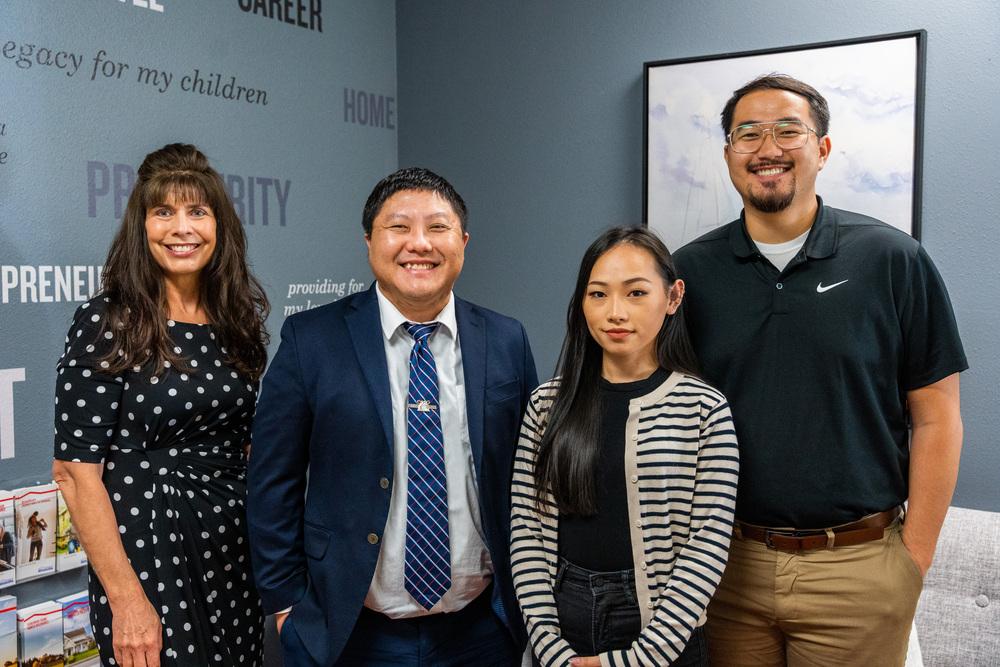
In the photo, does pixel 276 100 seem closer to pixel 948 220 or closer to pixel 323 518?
pixel 323 518

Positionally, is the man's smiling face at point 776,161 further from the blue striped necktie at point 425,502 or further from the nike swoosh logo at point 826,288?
the blue striped necktie at point 425,502

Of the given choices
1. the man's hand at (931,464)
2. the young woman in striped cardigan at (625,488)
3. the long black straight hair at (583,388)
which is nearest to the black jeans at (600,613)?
Answer: the young woman in striped cardigan at (625,488)

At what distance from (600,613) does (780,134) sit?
1037mm

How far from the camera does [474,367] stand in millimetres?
1679

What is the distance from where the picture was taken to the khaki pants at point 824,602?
1674 millimetres

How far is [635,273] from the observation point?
1.59m

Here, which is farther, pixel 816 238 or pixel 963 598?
pixel 963 598

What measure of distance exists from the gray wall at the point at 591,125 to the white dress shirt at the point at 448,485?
1611 millimetres

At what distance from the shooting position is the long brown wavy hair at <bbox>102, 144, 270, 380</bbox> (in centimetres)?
172

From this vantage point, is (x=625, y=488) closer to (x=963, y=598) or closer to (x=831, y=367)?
(x=831, y=367)

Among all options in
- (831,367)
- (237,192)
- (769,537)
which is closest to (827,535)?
(769,537)

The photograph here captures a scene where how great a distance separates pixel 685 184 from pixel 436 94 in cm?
122

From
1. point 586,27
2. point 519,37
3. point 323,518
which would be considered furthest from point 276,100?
point 323,518

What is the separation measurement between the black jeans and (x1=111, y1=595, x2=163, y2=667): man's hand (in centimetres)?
85
